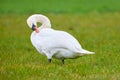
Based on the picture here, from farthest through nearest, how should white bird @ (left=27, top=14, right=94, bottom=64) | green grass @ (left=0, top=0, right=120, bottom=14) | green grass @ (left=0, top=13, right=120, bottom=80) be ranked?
green grass @ (left=0, top=0, right=120, bottom=14), white bird @ (left=27, top=14, right=94, bottom=64), green grass @ (left=0, top=13, right=120, bottom=80)

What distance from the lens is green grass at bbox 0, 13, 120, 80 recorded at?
30.7ft

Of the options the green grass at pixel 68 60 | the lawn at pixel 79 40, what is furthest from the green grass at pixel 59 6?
the green grass at pixel 68 60

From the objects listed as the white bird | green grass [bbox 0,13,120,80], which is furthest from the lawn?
the white bird

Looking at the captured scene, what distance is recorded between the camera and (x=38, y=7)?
101 ft

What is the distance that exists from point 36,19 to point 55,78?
9.46ft

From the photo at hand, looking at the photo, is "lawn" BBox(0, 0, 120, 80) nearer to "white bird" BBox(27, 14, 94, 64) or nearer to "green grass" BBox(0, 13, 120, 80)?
"green grass" BBox(0, 13, 120, 80)

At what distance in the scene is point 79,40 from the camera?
1645 centimetres

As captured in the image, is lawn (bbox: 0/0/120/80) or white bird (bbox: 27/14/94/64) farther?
white bird (bbox: 27/14/94/64)

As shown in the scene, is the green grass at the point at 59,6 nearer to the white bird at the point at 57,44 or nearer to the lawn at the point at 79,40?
the lawn at the point at 79,40

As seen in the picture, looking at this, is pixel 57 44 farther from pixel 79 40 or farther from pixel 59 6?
pixel 59 6

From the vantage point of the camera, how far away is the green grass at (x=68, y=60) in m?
9.36

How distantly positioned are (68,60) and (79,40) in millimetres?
4600

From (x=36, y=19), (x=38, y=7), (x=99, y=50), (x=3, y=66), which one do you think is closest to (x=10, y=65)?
(x=3, y=66)

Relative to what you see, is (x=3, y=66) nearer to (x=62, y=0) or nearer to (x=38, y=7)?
(x=38, y=7)
